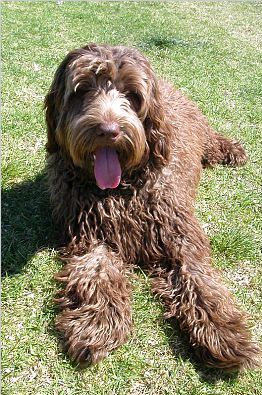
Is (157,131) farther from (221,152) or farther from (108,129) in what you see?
(221,152)

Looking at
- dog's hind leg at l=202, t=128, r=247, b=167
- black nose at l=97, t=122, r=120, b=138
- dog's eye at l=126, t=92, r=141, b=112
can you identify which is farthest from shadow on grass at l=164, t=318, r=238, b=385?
dog's hind leg at l=202, t=128, r=247, b=167

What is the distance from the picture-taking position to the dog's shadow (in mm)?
3219

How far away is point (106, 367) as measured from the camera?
3049 mm

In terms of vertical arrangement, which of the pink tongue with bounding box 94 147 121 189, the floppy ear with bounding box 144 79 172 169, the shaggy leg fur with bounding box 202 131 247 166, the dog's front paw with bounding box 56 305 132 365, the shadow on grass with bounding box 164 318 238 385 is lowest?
the shadow on grass with bounding box 164 318 238 385

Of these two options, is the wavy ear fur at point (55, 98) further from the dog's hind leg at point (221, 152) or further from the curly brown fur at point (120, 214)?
the dog's hind leg at point (221, 152)

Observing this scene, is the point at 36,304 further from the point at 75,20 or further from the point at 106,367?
the point at 75,20

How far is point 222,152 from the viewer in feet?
17.6

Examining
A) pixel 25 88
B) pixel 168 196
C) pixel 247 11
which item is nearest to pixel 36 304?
pixel 168 196

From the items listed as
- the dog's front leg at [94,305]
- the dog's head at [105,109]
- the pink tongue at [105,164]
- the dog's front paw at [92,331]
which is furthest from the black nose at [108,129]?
the dog's front paw at [92,331]

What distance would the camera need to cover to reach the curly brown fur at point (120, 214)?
124 inches

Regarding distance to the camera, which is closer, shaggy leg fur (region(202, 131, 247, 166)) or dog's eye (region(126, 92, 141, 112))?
dog's eye (region(126, 92, 141, 112))

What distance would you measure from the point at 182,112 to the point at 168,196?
1.41 m

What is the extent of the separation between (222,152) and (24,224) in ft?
7.65

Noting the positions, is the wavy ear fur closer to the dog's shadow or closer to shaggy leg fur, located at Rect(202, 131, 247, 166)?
the dog's shadow
